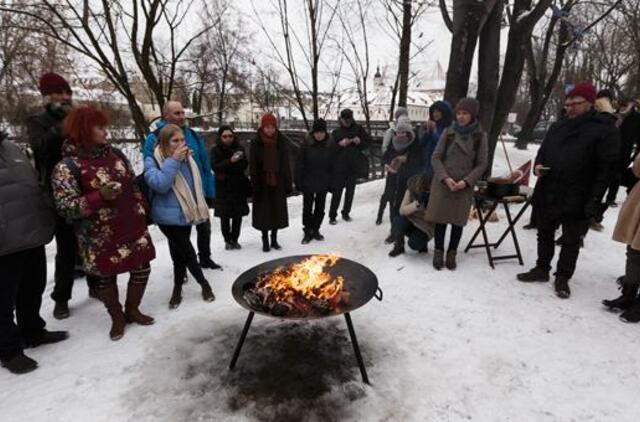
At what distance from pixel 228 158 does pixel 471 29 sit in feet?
15.8

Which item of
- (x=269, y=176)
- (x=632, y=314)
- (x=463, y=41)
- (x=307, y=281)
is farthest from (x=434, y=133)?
(x=307, y=281)

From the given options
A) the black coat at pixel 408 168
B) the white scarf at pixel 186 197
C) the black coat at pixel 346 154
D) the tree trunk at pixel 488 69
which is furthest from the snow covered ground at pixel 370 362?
the tree trunk at pixel 488 69

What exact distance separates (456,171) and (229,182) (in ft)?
10.1

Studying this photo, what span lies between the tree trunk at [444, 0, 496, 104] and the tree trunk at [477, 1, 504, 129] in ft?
1.49

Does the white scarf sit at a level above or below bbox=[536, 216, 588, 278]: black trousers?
above

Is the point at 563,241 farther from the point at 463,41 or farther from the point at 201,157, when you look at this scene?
the point at 201,157

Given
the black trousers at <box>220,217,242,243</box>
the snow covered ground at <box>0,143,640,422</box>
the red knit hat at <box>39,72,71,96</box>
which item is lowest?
the snow covered ground at <box>0,143,640,422</box>

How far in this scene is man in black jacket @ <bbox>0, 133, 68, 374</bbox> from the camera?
9.05 feet

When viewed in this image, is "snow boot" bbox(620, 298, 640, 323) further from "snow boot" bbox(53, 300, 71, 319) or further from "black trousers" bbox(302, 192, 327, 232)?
"snow boot" bbox(53, 300, 71, 319)

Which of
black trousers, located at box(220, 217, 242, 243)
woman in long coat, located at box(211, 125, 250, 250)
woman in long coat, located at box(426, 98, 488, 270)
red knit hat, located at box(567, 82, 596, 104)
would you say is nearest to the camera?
red knit hat, located at box(567, 82, 596, 104)

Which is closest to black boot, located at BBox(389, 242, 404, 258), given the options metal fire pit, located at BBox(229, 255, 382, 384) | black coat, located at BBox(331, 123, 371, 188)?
black coat, located at BBox(331, 123, 371, 188)

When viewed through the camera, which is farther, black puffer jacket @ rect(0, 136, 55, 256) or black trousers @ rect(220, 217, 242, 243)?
black trousers @ rect(220, 217, 242, 243)

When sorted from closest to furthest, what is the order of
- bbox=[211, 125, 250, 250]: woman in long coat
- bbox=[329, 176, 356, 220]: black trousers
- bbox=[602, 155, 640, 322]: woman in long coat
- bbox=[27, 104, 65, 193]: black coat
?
bbox=[27, 104, 65, 193]: black coat < bbox=[602, 155, 640, 322]: woman in long coat < bbox=[211, 125, 250, 250]: woman in long coat < bbox=[329, 176, 356, 220]: black trousers

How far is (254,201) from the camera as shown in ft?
18.0
